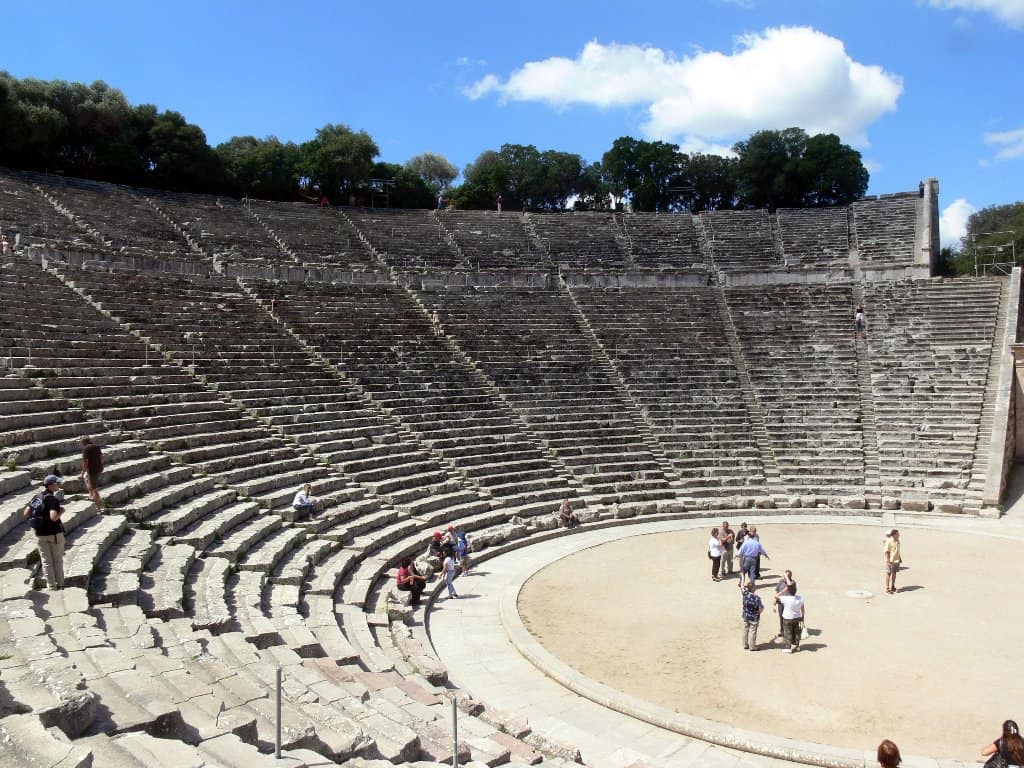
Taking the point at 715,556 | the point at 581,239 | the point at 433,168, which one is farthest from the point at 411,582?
the point at 433,168

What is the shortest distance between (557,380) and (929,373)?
11990 millimetres

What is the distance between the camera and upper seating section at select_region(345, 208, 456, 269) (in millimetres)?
33981

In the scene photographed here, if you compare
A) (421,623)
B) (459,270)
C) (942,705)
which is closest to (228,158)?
(459,270)

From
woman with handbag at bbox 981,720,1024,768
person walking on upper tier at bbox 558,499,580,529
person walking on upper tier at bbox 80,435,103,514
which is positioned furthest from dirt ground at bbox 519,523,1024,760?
person walking on upper tier at bbox 80,435,103,514

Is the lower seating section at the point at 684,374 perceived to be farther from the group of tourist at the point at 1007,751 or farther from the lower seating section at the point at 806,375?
the group of tourist at the point at 1007,751

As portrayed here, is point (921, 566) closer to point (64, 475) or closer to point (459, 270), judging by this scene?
point (64, 475)

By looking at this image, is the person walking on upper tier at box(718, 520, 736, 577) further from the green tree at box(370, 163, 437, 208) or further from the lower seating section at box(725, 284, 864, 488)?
the green tree at box(370, 163, 437, 208)

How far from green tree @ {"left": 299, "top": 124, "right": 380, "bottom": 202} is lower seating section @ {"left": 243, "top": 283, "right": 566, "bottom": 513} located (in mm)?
19910

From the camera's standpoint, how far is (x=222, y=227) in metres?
33.2

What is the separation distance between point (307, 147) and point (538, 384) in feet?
97.7

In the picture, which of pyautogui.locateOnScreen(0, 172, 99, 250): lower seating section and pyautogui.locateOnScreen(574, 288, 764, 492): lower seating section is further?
pyautogui.locateOnScreen(0, 172, 99, 250): lower seating section

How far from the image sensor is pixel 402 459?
18.8 metres

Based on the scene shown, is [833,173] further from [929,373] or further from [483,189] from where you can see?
[929,373]

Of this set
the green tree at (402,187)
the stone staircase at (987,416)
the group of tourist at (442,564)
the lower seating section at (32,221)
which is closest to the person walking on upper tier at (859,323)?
the stone staircase at (987,416)
